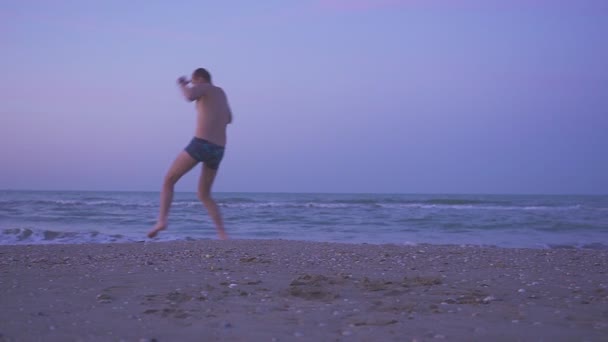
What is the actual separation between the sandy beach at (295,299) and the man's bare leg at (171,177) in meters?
0.47

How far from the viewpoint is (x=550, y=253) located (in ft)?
27.2

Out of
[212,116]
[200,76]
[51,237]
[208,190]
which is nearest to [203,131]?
[212,116]

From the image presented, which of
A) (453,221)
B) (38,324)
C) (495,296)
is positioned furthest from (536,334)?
(453,221)

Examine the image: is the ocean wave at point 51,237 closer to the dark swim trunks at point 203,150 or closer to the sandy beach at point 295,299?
the sandy beach at point 295,299

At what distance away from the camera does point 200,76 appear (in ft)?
18.5

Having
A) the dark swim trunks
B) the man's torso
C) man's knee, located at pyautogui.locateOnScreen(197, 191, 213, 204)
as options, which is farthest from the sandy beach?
the man's torso

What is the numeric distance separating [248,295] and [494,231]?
468 inches

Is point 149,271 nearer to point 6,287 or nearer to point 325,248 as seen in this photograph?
point 6,287

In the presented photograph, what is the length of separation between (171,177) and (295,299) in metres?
2.20

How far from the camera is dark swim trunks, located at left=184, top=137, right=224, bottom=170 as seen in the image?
17.9 feet

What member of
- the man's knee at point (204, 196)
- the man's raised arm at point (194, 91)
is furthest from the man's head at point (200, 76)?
the man's knee at point (204, 196)

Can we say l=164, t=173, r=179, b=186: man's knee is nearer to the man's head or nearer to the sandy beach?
the sandy beach

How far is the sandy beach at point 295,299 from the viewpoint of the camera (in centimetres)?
305

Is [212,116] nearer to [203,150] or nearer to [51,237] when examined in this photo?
[203,150]
